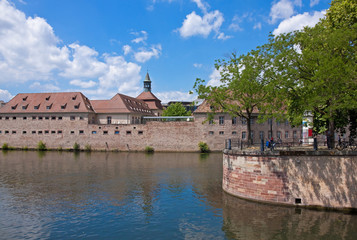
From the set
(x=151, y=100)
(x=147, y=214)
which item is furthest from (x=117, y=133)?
(x=147, y=214)

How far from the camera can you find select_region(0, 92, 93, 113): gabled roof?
195ft

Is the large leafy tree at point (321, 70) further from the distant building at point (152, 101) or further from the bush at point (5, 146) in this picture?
the distant building at point (152, 101)

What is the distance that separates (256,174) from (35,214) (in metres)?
13.3

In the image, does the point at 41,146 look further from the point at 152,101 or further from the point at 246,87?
the point at 246,87

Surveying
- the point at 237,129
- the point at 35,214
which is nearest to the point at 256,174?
the point at 35,214

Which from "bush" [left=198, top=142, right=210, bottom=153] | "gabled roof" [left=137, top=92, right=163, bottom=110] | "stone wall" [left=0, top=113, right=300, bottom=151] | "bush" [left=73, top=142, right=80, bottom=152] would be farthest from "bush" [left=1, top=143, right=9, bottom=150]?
"bush" [left=198, top=142, right=210, bottom=153]

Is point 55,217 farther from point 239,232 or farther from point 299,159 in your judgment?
point 299,159

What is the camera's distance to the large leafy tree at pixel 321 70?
1719cm

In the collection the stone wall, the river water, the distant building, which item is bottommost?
the river water

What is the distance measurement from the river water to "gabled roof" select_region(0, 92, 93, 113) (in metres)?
35.9

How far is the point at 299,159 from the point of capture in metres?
17.1

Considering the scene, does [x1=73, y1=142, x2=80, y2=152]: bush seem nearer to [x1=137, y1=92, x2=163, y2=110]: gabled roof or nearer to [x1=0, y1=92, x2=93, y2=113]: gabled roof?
[x1=0, y1=92, x2=93, y2=113]: gabled roof

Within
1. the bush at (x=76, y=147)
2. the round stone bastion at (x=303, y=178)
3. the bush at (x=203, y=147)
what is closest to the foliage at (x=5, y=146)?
the bush at (x=76, y=147)

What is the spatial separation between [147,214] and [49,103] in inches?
2055
